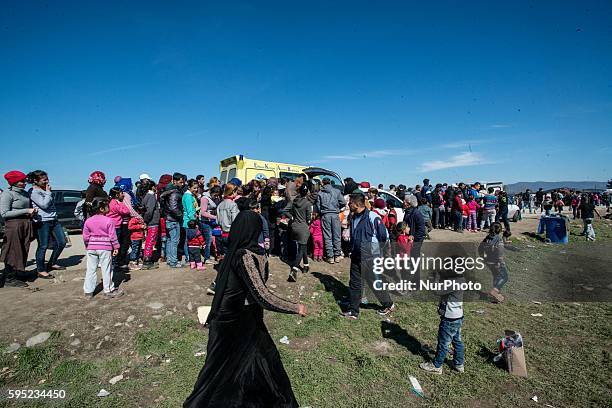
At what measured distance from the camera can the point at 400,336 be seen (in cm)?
493

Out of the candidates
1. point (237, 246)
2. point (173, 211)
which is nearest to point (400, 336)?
Answer: point (237, 246)

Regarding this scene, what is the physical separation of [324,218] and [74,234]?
39.9 ft

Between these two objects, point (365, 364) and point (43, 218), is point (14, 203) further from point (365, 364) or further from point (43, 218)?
point (365, 364)

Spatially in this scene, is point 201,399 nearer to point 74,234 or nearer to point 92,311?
point 92,311

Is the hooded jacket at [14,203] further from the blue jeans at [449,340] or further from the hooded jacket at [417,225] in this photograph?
the hooded jacket at [417,225]

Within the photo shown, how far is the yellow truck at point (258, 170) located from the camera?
1091 cm

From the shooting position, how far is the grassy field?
3447 mm

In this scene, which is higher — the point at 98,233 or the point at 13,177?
the point at 13,177

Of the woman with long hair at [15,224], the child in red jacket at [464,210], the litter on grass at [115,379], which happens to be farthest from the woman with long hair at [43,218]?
the child in red jacket at [464,210]

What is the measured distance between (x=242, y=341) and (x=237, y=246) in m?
0.77

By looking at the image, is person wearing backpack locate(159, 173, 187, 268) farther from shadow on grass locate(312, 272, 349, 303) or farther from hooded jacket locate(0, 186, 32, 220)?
shadow on grass locate(312, 272, 349, 303)

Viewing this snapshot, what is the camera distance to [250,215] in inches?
107

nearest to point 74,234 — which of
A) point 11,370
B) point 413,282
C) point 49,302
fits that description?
point 49,302

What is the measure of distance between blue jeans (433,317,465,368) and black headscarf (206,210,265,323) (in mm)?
2709
